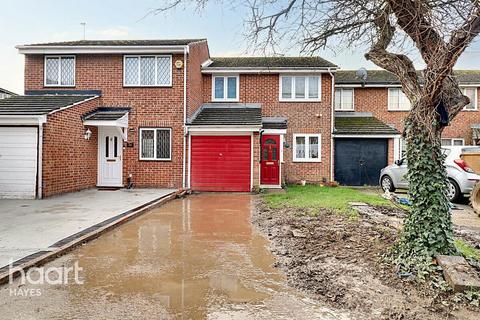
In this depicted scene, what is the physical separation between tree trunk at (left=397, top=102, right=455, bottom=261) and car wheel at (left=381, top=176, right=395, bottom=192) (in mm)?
9737

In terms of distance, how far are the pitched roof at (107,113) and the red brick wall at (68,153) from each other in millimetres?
210

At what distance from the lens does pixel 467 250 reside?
565cm

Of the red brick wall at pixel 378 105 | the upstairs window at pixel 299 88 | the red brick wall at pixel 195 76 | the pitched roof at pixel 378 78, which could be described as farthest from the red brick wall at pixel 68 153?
the red brick wall at pixel 378 105

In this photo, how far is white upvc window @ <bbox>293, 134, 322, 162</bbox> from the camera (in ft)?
54.3

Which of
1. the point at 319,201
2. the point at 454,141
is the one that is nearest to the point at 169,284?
the point at 319,201

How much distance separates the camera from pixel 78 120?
13.0m

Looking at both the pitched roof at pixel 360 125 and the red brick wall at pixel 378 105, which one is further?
the red brick wall at pixel 378 105

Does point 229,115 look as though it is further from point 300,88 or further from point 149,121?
point 300,88

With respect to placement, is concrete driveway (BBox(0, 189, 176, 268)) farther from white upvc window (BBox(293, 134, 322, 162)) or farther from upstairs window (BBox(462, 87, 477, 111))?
upstairs window (BBox(462, 87, 477, 111))

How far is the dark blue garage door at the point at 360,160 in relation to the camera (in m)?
16.9

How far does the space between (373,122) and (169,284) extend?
16.3m

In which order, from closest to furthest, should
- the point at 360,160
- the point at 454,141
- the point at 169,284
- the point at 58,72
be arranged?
the point at 169,284, the point at 58,72, the point at 360,160, the point at 454,141

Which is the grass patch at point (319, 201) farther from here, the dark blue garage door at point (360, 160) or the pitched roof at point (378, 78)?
the pitched roof at point (378, 78)

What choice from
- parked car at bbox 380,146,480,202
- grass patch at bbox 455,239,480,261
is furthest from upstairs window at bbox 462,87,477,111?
grass patch at bbox 455,239,480,261
